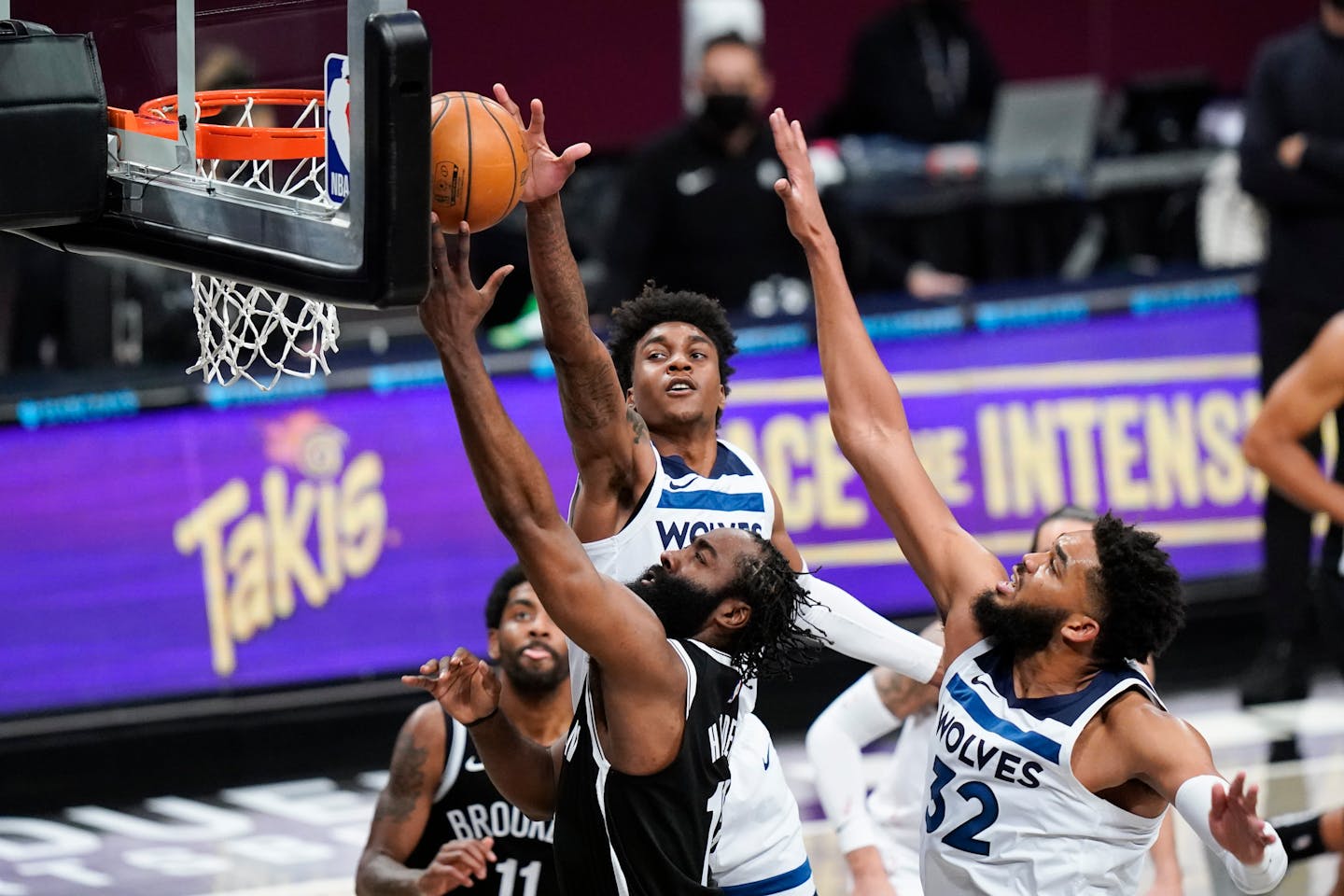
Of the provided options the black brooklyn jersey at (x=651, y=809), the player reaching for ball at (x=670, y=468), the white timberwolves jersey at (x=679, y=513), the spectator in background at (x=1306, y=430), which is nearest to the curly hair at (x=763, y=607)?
the black brooklyn jersey at (x=651, y=809)

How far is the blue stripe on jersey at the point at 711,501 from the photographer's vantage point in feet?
17.1

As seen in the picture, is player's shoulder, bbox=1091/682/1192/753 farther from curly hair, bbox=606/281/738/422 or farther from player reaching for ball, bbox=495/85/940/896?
curly hair, bbox=606/281/738/422

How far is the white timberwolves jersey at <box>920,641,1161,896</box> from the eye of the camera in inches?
174

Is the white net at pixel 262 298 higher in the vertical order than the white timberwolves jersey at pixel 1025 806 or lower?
higher

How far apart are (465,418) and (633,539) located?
131 centimetres

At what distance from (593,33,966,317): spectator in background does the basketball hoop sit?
4342mm

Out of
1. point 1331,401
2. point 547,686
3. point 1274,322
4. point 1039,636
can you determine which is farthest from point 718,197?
point 1039,636

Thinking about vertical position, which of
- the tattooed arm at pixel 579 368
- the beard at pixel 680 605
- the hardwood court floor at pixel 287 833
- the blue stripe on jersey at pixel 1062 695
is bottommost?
the hardwood court floor at pixel 287 833

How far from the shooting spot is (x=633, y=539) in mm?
5148

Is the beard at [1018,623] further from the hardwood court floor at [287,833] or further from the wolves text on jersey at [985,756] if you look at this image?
the hardwood court floor at [287,833]

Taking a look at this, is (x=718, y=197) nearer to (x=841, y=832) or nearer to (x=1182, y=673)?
(x=1182, y=673)

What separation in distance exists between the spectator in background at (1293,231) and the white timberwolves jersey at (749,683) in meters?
3.63

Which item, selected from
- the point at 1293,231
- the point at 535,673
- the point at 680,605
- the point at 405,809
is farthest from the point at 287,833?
the point at 1293,231

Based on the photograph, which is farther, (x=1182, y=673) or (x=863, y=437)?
(x=1182, y=673)
